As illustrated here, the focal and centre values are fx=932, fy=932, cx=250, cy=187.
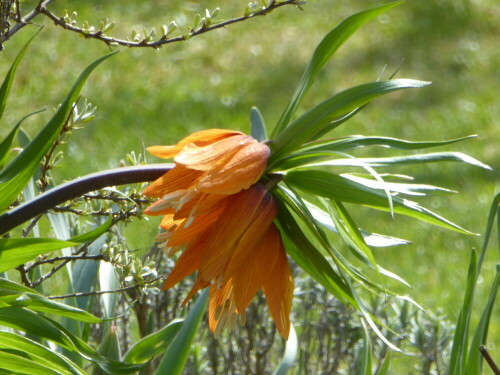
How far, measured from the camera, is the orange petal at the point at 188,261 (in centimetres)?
126

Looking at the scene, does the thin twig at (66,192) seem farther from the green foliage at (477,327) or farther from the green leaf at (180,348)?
the green foliage at (477,327)

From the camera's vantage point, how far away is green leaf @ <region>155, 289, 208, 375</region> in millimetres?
1493

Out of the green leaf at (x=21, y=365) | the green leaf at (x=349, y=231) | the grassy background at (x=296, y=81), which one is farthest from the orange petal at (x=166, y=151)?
the grassy background at (x=296, y=81)

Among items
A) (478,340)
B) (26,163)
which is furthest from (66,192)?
(478,340)

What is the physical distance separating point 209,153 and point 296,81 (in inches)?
215

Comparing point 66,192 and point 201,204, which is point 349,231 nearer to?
point 201,204

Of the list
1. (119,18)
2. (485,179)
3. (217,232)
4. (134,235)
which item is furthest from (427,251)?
(217,232)

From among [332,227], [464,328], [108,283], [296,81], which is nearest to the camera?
[332,227]

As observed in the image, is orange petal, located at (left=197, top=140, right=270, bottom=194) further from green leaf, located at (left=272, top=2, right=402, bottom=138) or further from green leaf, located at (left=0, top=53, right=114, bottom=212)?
green leaf, located at (left=0, top=53, right=114, bottom=212)

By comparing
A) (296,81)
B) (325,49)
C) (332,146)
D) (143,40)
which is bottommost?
(332,146)

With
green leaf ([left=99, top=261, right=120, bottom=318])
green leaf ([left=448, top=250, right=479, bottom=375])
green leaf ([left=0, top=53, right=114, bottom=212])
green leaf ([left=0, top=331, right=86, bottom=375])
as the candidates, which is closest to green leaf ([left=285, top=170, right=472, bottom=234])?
green leaf ([left=448, top=250, right=479, bottom=375])

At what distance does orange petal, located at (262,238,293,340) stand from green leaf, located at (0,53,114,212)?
1.14 ft

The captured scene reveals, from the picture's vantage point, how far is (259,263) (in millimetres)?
1243

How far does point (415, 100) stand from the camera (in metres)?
6.55
